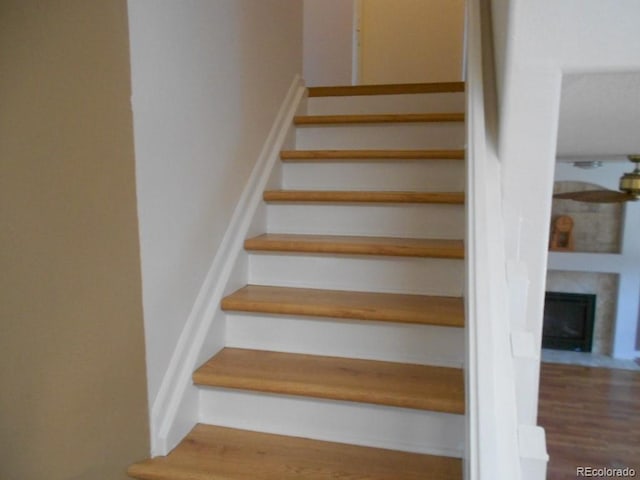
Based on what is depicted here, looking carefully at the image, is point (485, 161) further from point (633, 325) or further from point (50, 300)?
point (633, 325)

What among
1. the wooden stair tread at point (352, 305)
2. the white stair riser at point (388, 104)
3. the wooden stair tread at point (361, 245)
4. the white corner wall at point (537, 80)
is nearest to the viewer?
the white corner wall at point (537, 80)

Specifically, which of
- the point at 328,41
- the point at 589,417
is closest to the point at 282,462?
the point at 328,41

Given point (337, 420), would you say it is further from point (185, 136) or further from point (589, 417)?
point (589, 417)

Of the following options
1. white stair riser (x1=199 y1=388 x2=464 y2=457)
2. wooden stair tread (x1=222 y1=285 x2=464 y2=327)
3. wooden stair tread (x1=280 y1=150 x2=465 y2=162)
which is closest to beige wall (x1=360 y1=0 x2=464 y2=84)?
wooden stair tread (x1=280 y1=150 x2=465 y2=162)

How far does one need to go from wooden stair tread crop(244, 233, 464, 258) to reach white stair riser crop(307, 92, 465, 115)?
998mm

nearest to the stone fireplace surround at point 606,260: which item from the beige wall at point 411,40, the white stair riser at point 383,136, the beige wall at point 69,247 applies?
the beige wall at point 411,40

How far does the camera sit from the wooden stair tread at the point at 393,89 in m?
2.46

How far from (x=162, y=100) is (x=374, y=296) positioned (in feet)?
3.10

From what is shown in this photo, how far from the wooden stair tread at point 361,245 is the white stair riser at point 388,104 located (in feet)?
3.27

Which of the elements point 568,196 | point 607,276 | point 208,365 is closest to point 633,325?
point 607,276

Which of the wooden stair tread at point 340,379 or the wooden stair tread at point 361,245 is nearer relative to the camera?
the wooden stair tread at point 340,379

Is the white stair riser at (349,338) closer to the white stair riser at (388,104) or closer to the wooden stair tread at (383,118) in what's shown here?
the wooden stair tread at (383,118)

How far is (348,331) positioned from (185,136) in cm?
82

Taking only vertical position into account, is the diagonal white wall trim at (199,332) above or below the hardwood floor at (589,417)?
above
